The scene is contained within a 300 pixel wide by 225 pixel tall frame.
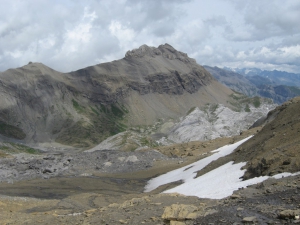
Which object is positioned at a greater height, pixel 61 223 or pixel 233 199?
pixel 61 223

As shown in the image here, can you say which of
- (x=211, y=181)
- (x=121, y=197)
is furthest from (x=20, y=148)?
(x=211, y=181)

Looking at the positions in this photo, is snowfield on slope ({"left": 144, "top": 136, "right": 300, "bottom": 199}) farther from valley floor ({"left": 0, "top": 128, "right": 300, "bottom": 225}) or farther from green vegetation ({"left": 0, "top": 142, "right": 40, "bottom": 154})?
green vegetation ({"left": 0, "top": 142, "right": 40, "bottom": 154})

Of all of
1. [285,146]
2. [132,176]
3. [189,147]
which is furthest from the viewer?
[189,147]

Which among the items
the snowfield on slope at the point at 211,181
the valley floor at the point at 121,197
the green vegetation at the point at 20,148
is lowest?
the snowfield on slope at the point at 211,181

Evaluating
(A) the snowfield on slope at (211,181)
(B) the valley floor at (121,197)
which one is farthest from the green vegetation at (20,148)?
(A) the snowfield on slope at (211,181)

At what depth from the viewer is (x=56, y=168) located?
210ft

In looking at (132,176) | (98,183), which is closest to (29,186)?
(98,183)

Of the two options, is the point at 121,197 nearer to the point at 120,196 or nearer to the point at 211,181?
the point at 120,196

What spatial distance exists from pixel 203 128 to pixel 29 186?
130060 millimetres

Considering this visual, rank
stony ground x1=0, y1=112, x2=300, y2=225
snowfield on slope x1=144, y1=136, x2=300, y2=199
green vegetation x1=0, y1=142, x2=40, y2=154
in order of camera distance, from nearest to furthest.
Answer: stony ground x1=0, y1=112, x2=300, y2=225 → snowfield on slope x1=144, y1=136, x2=300, y2=199 → green vegetation x1=0, y1=142, x2=40, y2=154

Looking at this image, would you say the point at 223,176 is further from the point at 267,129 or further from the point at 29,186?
the point at 29,186

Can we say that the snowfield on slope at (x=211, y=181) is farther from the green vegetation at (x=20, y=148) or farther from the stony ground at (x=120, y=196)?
the green vegetation at (x=20, y=148)

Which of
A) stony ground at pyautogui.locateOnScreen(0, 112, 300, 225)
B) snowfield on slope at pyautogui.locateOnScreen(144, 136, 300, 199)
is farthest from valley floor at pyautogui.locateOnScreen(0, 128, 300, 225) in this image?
snowfield on slope at pyautogui.locateOnScreen(144, 136, 300, 199)

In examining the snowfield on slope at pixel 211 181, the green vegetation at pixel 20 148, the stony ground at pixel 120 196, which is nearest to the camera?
the stony ground at pixel 120 196
